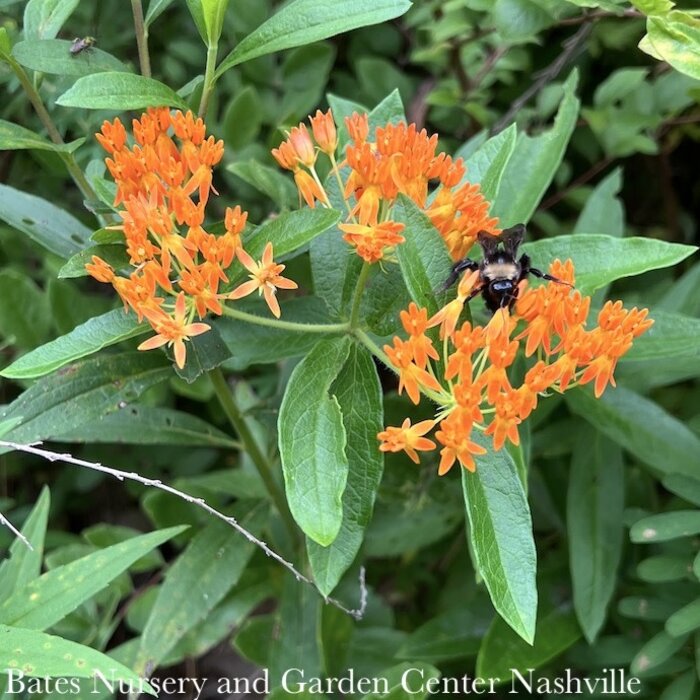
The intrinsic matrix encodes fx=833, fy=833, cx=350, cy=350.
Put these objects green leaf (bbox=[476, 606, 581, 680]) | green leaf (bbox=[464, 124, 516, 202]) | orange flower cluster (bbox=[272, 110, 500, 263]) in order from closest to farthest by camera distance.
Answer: orange flower cluster (bbox=[272, 110, 500, 263]) < green leaf (bbox=[464, 124, 516, 202]) < green leaf (bbox=[476, 606, 581, 680])

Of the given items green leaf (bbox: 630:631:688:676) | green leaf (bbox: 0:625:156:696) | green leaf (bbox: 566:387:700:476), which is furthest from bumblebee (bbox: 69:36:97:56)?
green leaf (bbox: 630:631:688:676)

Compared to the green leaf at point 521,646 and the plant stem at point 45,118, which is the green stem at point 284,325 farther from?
the green leaf at point 521,646

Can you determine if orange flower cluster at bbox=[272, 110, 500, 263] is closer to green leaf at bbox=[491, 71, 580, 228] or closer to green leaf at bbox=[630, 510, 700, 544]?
green leaf at bbox=[491, 71, 580, 228]

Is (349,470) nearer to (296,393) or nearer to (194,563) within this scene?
(296,393)

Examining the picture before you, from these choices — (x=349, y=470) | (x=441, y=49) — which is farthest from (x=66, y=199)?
(x=349, y=470)

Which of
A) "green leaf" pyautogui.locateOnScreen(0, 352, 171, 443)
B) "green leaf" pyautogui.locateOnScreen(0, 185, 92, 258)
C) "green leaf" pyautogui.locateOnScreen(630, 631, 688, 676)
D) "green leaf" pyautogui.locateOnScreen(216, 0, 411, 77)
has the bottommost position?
"green leaf" pyautogui.locateOnScreen(630, 631, 688, 676)

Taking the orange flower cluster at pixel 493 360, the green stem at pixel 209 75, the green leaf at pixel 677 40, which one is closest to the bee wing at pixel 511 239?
the orange flower cluster at pixel 493 360
